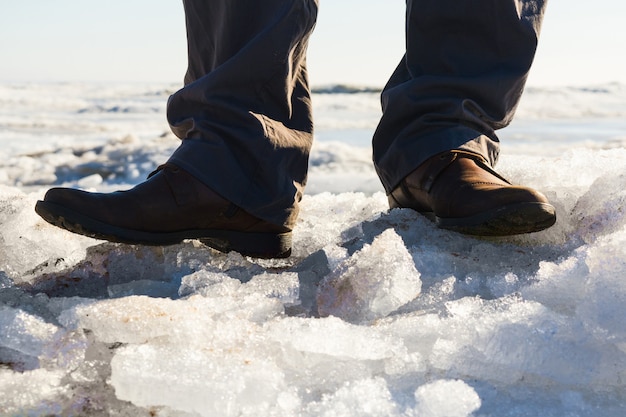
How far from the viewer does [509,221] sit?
1478mm

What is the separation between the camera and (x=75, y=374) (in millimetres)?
1013

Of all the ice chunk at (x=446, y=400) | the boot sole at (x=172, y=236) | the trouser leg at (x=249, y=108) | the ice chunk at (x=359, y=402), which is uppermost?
the trouser leg at (x=249, y=108)

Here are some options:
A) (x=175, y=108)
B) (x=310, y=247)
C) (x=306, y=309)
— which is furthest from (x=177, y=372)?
(x=175, y=108)

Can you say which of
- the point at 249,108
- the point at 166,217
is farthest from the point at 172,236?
the point at 249,108

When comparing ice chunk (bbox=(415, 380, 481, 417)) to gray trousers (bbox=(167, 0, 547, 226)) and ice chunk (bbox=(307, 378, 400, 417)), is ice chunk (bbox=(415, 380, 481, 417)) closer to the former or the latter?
ice chunk (bbox=(307, 378, 400, 417))

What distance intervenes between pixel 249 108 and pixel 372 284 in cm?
52

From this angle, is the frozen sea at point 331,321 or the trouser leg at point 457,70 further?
the trouser leg at point 457,70

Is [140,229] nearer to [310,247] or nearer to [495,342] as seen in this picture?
[310,247]

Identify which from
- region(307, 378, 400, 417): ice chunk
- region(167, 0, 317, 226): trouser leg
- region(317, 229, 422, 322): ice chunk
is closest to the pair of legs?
region(167, 0, 317, 226): trouser leg

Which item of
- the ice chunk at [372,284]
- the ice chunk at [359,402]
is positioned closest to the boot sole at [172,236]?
the ice chunk at [372,284]

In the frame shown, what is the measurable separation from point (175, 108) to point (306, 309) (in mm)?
606

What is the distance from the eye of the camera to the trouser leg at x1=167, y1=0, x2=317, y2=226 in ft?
5.12

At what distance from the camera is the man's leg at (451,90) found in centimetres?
166

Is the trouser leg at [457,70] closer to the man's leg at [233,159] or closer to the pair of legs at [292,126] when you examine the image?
the pair of legs at [292,126]
